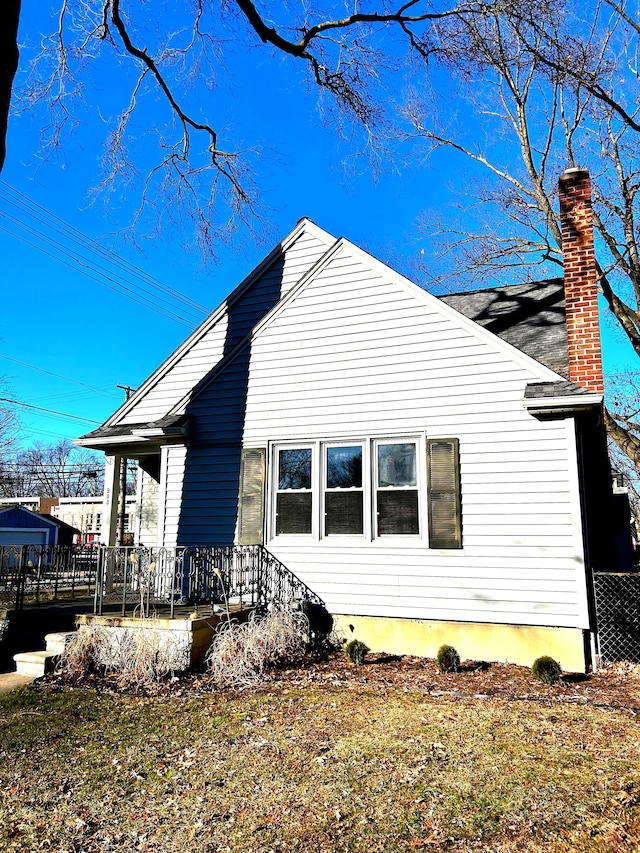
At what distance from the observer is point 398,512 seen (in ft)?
29.1

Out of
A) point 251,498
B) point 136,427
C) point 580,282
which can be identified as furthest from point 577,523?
point 136,427

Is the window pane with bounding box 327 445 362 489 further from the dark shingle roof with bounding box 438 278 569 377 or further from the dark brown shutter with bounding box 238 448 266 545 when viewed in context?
the dark shingle roof with bounding box 438 278 569 377

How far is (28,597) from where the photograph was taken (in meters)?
14.8

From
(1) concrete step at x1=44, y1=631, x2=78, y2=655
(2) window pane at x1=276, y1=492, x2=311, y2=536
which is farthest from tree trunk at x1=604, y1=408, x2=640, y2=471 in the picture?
(1) concrete step at x1=44, y1=631, x2=78, y2=655

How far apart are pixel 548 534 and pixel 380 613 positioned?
8.61 feet

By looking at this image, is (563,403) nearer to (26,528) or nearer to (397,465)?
(397,465)

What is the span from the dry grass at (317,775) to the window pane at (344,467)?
3.38 metres

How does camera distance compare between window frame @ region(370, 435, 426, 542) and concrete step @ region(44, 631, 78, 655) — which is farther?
window frame @ region(370, 435, 426, 542)

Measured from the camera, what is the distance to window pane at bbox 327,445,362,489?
930 centimetres

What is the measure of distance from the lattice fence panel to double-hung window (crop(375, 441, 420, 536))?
2.57 metres

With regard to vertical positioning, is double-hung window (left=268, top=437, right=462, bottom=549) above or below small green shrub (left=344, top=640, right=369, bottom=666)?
above

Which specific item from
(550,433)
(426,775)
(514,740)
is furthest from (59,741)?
(550,433)

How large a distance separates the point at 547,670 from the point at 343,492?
12.1 feet

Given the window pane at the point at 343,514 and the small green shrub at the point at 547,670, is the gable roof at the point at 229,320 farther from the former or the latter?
the small green shrub at the point at 547,670
